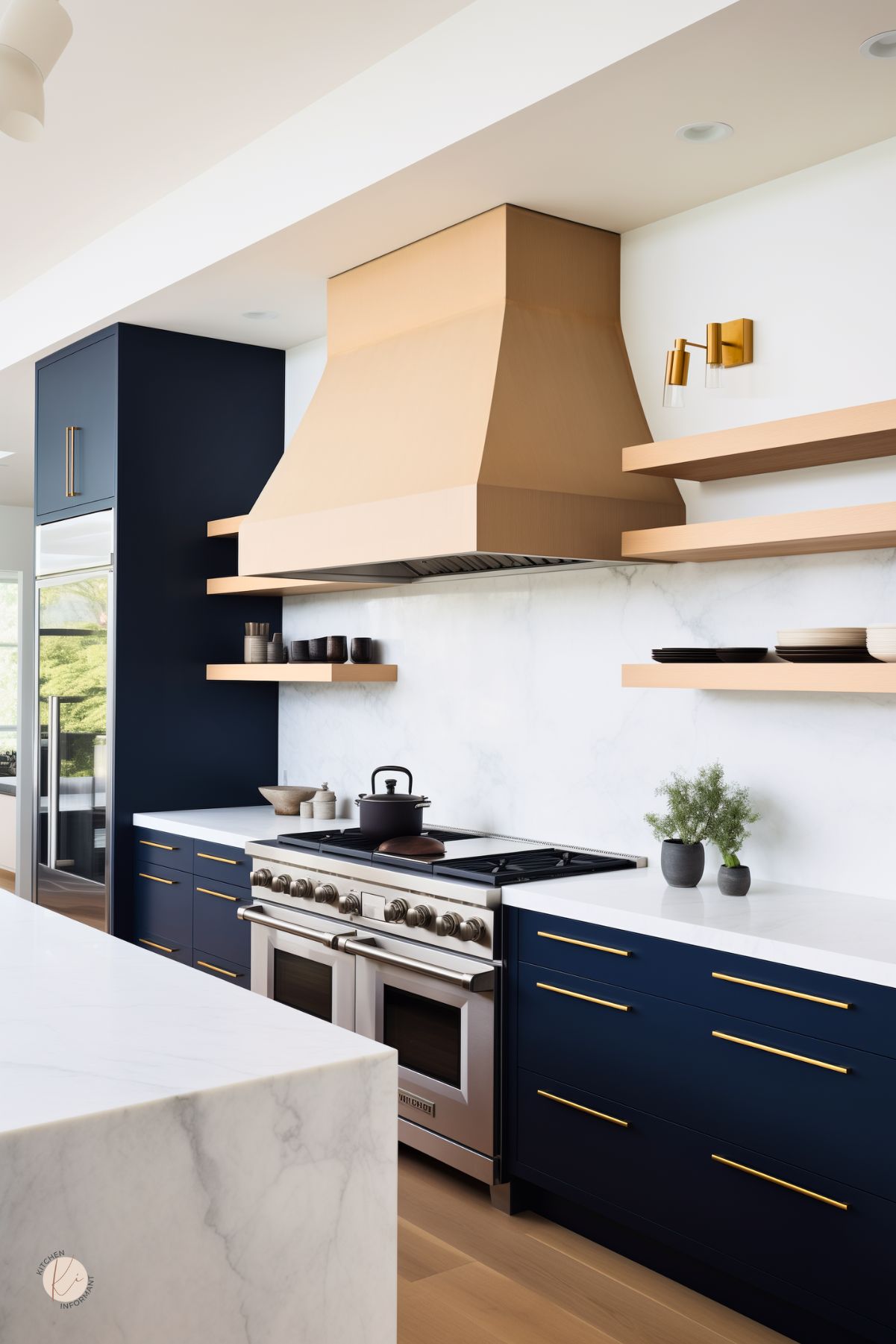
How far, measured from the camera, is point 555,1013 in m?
3.15

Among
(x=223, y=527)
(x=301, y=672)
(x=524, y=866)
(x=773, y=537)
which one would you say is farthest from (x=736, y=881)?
(x=223, y=527)

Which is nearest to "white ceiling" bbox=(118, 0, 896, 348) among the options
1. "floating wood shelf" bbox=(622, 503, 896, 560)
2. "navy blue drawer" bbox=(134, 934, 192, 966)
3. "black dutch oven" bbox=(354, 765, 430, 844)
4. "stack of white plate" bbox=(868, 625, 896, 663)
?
"floating wood shelf" bbox=(622, 503, 896, 560)

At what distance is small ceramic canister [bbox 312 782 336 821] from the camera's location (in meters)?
4.73

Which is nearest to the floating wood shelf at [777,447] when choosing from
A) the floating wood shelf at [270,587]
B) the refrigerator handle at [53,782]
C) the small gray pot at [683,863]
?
the small gray pot at [683,863]

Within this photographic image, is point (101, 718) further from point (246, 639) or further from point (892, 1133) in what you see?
point (892, 1133)

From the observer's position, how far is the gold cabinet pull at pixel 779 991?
2.50 metres

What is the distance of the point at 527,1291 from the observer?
2.88 m

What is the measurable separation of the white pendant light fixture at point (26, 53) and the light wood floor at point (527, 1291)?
8.23ft

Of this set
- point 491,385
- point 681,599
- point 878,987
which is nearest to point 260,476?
point 491,385

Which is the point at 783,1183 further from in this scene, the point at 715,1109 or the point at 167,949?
the point at 167,949

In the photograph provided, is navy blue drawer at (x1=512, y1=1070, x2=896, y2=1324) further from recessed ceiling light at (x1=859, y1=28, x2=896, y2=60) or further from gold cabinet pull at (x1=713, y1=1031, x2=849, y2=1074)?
recessed ceiling light at (x1=859, y1=28, x2=896, y2=60)

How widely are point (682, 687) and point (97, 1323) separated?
214cm

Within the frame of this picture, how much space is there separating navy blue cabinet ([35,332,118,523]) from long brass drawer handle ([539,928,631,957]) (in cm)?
274

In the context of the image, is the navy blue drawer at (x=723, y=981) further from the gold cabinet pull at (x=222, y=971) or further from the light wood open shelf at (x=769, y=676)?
the gold cabinet pull at (x=222, y=971)
